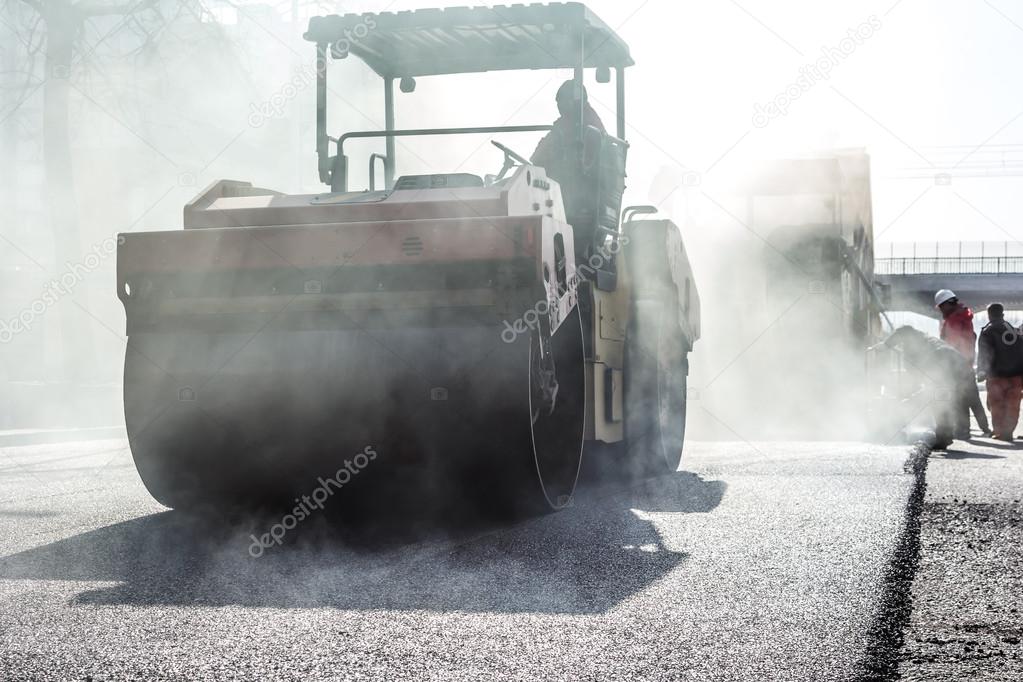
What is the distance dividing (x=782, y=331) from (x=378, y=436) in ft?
29.8

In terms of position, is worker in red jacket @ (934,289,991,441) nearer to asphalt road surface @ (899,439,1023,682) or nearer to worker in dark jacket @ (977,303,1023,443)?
worker in dark jacket @ (977,303,1023,443)

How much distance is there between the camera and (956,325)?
13.4 m

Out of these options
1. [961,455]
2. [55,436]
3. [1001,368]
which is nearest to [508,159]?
[961,455]

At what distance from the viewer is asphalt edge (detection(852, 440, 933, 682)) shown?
3414 mm

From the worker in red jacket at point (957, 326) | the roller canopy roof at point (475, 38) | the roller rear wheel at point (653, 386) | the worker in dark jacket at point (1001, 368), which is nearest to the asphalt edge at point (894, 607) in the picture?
the roller rear wheel at point (653, 386)

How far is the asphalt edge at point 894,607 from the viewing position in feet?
11.2

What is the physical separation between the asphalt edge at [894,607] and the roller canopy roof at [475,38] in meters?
3.02

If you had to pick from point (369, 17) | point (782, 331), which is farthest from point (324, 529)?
point (782, 331)

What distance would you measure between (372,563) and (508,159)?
2394mm

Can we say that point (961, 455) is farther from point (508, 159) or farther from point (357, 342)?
point (357, 342)

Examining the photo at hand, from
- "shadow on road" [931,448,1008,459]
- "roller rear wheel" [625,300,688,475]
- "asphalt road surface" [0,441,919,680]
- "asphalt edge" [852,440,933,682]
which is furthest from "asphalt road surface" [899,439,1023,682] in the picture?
"shadow on road" [931,448,1008,459]

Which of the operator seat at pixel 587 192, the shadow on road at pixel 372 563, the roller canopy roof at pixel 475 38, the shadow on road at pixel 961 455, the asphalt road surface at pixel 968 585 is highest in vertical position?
the roller canopy roof at pixel 475 38

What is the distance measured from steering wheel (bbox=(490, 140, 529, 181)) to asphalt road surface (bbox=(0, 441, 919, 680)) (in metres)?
1.73

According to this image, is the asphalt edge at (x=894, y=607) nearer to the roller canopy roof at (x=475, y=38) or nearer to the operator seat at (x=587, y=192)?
the operator seat at (x=587, y=192)
